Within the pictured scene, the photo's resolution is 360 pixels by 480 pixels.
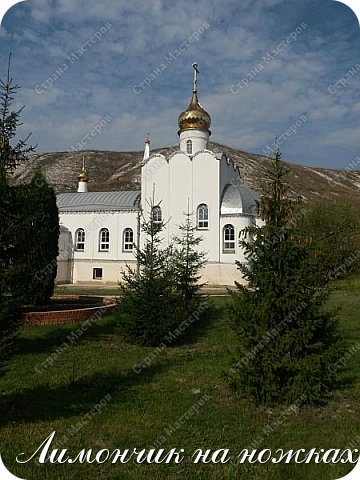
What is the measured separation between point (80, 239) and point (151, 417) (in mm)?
24660

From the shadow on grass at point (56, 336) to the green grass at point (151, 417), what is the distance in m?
0.32

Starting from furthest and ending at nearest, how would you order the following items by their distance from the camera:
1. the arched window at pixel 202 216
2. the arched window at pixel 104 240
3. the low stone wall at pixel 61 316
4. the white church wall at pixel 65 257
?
the white church wall at pixel 65 257, the arched window at pixel 104 240, the arched window at pixel 202 216, the low stone wall at pixel 61 316

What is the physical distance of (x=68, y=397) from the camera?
653cm

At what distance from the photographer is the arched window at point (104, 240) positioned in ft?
93.1

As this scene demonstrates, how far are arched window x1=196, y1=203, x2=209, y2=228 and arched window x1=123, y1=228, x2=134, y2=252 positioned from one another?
17.2 feet

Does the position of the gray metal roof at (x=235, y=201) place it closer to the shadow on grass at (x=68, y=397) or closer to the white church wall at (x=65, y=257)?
the white church wall at (x=65, y=257)

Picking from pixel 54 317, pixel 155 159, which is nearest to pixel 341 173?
pixel 155 159

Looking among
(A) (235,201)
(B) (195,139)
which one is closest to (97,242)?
(B) (195,139)

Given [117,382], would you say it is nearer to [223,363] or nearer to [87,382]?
[87,382]

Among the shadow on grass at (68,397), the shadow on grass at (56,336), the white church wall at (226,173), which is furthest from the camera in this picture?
the white church wall at (226,173)

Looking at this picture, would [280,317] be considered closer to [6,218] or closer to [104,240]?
[6,218]

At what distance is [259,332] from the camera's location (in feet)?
20.9

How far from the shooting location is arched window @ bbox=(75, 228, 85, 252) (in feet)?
95.4

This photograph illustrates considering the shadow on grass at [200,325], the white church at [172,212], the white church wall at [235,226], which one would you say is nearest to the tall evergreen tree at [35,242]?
the shadow on grass at [200,325]
